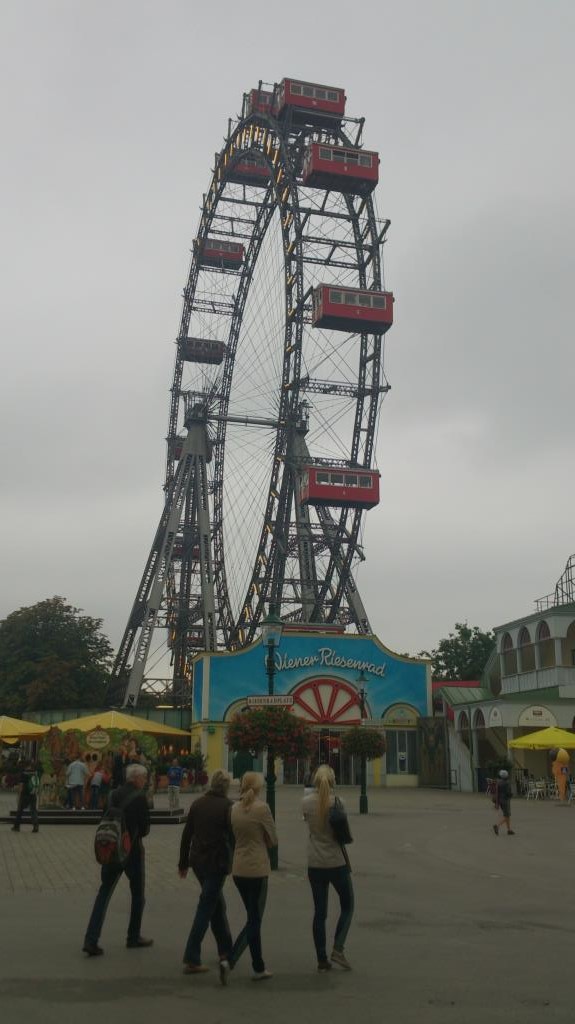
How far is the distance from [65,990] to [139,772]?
84.2 inches

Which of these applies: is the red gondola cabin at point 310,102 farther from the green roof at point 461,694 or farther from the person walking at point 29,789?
the person walking at point 29,789

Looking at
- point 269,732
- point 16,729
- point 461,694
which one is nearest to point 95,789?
point 16,729

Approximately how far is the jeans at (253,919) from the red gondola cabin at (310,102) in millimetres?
51947

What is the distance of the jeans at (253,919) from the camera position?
7.99m

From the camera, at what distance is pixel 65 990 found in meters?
7.48

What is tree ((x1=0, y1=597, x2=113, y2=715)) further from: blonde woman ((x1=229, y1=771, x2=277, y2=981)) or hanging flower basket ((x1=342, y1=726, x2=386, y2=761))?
blonde woman ((x1=229, y1=771, x2=277, y2=981))

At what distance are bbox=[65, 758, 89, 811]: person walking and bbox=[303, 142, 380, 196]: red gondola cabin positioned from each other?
35.9m

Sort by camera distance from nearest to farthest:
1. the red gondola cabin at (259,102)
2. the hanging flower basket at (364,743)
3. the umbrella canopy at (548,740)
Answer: the hanging flower basket at (364,743)
the umbrella canopy at (548,740)
the red gondola cabin at (259,102)

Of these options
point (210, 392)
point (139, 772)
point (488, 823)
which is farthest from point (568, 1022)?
point (210, 392)

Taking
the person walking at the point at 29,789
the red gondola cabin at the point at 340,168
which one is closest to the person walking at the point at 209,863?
the person walking at the point at 29,789

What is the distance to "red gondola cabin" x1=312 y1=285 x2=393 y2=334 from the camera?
52.1m

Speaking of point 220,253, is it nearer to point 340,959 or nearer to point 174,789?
point 174,789

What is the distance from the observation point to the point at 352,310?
52.6 metres

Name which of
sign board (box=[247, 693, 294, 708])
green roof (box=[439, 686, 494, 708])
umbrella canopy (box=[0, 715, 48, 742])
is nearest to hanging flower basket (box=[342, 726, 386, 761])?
umbrella canopy (box=[0, 715, 48, 742])
